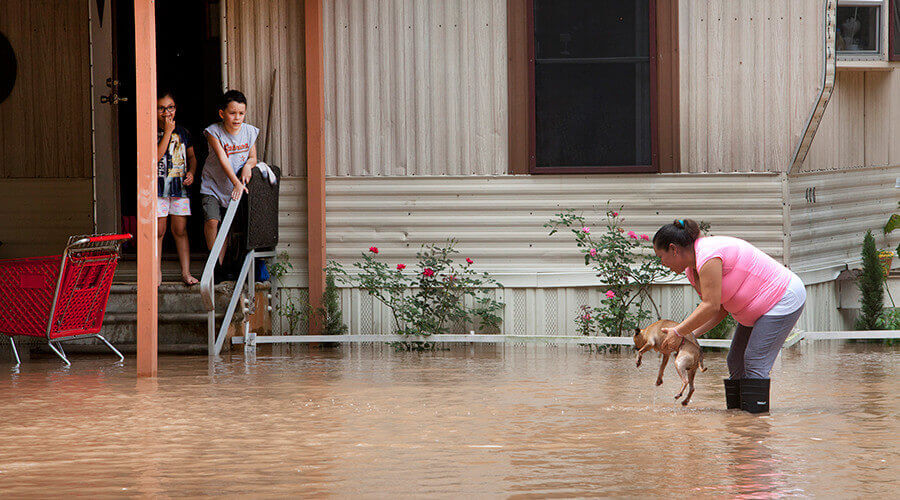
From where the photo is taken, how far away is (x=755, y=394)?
6781 millimetres

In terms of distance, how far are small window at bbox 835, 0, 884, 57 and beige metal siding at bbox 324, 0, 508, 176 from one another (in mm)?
3752

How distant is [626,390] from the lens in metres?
7.89

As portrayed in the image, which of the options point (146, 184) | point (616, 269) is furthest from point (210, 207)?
point (616, 269)

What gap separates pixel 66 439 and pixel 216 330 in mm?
A: 4162

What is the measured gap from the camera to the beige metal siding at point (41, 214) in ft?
38.8

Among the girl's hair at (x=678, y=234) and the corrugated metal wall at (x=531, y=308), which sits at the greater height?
the girl's hair at (x=678, y=234)

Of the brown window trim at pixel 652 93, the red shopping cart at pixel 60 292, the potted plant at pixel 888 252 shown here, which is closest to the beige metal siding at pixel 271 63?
the brown window trim at pixel 652 93

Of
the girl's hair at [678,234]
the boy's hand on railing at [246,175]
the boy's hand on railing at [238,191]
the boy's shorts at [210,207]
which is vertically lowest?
the girl's hair at [678,234]

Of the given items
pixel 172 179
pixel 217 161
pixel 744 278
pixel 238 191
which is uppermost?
pixel 217 161

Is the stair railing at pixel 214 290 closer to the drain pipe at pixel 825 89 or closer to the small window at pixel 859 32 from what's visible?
the drain pipe at pixel 825 89

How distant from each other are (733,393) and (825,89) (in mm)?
4734

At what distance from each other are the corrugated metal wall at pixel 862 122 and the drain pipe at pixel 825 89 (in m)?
1.13

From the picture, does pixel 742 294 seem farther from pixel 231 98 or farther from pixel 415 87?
pixel 231 98

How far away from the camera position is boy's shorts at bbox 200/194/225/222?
10.5 metres
